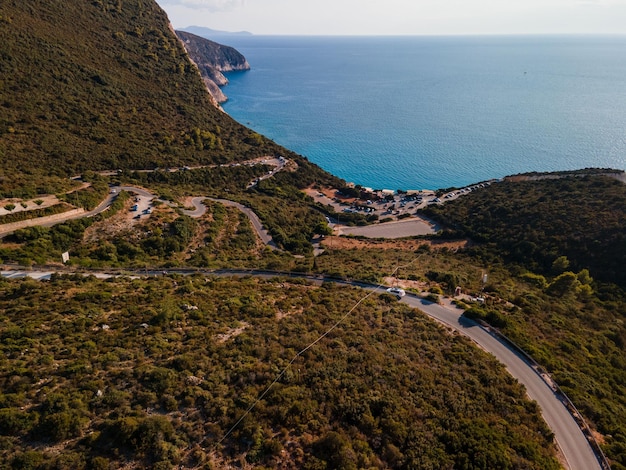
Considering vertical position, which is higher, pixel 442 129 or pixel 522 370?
pixel 522 370

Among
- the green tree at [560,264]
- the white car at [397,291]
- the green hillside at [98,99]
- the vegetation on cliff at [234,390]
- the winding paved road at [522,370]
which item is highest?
the green hillside at [98,99]

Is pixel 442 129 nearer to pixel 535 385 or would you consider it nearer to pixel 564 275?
pixel 564 275

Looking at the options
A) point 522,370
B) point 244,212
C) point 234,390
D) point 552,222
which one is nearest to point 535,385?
point 522,370

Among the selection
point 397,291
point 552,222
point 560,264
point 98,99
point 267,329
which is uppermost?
point 98,99

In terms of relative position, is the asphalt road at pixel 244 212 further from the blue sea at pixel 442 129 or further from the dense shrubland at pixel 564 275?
the blue sea at pixel 442 129

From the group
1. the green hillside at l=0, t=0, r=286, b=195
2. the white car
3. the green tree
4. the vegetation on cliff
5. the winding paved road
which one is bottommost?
the green tree

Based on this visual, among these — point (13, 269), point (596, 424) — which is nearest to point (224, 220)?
point (13, 269)

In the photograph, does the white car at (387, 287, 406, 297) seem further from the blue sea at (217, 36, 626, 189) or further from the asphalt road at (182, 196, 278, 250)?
the blue sea at (217, 36, 626, 189)

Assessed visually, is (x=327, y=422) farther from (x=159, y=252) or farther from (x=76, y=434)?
(x=159, y=252)

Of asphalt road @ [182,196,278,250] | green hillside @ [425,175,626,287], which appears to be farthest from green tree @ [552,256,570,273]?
asphalt road @ [182,196,278,250]

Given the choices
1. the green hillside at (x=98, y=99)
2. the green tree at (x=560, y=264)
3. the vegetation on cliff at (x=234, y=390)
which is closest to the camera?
the vegetation on cliff at (x=234, y=390)

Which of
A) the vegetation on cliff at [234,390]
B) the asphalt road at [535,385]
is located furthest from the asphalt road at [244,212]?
the asphalt road at [535,385]

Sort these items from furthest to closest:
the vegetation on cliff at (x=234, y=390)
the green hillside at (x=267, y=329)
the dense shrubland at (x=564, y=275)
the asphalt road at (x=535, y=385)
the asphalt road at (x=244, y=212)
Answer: the asphalt road at (x=244, y=212) → the dense shrubland at (x=564, y=275) → the asphalt road at (x=535, y=385) → the green hillside at (x=267, y=329) → the vegetation on cliff at (x=234, y=390)
